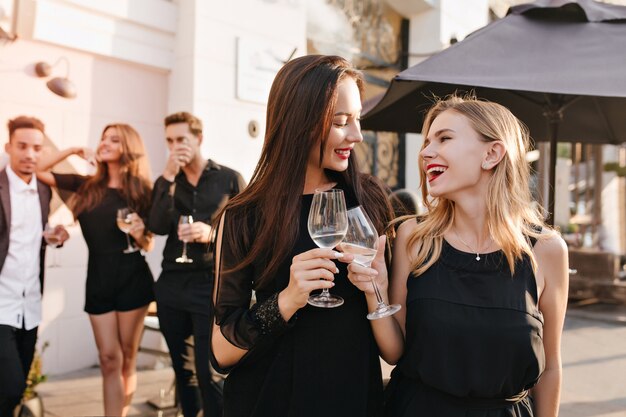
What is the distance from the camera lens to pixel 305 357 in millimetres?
1759

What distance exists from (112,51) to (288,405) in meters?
3.85

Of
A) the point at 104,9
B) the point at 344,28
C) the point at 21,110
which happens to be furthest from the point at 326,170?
the point at 344,28

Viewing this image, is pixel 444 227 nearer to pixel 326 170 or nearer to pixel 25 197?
pixel 326 170

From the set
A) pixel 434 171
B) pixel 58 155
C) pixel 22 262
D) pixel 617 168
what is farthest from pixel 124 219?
pixel 617 168

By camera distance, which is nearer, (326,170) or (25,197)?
(326,170)

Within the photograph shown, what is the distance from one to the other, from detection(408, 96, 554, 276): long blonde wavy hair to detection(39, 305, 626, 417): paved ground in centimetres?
276

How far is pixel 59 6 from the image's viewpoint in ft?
14.4

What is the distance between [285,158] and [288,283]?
1.26 ft

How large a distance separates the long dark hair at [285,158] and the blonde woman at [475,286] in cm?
31

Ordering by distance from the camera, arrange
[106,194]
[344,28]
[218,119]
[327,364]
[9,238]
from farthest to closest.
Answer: [344,28] < [218,119] < [106,194] < [9,238] < [327,364]

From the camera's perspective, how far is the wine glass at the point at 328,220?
64.0 inches

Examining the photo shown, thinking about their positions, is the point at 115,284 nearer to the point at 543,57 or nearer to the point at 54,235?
the point at 54,235

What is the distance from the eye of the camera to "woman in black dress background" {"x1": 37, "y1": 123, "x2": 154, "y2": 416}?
3529 mm

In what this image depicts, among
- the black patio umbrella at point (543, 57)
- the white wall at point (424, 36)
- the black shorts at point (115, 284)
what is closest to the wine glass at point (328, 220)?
the black patio umbrella at point (543, 57)
